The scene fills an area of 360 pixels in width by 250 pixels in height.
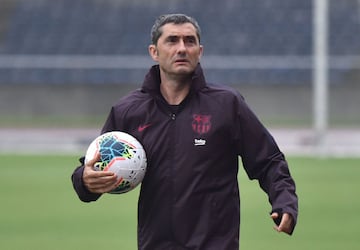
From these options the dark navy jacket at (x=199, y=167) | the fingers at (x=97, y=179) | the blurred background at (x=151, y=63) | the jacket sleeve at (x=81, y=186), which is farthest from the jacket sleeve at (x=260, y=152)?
the blurred background at (x=151, y=63)

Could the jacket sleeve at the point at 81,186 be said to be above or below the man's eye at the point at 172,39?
below

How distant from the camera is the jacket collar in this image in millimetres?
5797

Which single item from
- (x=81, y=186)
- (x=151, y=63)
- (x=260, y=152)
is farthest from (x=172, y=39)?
(x=151, y=63)

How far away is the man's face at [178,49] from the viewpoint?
5.77 m

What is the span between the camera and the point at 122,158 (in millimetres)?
5730

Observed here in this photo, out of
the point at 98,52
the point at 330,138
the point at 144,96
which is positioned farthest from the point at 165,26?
the point at 98,52

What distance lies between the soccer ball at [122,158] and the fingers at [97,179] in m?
0.04

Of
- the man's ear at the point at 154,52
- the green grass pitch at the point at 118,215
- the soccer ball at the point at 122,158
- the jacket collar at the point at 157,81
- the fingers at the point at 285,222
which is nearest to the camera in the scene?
the fingers at the point at 285,222

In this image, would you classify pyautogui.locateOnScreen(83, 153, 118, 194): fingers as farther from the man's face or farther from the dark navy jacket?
the man's face

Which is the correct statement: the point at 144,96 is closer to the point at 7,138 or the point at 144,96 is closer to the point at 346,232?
the point at 346,232

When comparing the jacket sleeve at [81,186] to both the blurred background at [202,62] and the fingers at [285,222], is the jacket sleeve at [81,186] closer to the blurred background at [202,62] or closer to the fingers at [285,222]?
the fingers at [285,222]

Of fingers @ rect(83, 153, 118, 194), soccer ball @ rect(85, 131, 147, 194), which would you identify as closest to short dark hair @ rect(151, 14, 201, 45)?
soccer ball @ rect(85, 131, 147, 194)

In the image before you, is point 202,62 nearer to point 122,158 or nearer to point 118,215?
point 118,215

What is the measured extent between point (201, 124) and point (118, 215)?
7692 millimetres
